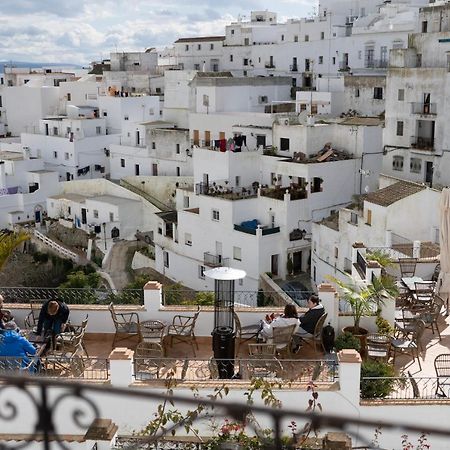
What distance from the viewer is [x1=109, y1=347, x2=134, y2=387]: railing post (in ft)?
31.1

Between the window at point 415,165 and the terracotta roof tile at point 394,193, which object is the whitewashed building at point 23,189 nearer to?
the window at point 415,165

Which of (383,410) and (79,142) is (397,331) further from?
(79,142)

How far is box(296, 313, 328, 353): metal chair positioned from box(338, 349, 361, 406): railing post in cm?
168

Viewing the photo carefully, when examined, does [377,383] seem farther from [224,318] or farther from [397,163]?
[397,163]

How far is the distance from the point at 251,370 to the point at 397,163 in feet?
93.3

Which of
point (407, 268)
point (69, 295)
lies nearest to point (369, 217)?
point (407, 268)

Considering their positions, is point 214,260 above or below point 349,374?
below

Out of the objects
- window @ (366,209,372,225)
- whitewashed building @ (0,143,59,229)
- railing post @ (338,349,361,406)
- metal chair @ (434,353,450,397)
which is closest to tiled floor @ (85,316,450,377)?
metal chair @ (434,353,450,397)

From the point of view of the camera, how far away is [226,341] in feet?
34.3

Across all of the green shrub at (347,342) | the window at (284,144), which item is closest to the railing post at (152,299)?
the green shrub at (347,342)

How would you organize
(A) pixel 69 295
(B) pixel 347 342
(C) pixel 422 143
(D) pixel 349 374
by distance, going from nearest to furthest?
(D) pixel 349 374
(B) pixel 347 342
(A) pixel 69 295
(C) pixel 422 143

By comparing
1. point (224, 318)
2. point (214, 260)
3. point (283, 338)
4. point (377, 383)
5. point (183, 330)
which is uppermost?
point (224, 318)

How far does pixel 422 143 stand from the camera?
1396 inches

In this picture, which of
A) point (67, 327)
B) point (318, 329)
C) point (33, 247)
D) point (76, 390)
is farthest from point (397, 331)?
point (33, 247)
